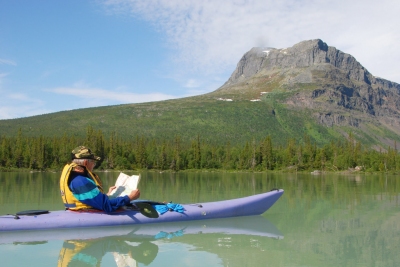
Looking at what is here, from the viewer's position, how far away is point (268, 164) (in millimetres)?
91250

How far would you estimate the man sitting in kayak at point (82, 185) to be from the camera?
35.9 feet

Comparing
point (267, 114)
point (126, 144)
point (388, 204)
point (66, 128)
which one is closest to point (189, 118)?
point (267, 114)

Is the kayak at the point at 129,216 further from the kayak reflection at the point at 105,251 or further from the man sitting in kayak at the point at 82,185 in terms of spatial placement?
the kayak reflection at the point at 105,251

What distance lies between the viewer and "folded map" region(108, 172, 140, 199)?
39.4 feet

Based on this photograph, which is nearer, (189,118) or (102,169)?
(102,169)

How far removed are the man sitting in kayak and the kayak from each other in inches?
10.1

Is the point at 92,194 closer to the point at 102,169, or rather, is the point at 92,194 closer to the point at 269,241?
the point at 269,241

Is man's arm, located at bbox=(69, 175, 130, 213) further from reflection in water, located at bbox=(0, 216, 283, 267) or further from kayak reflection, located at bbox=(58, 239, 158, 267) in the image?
kayak reflection, located at bbox=(58, 239, 158, 267)

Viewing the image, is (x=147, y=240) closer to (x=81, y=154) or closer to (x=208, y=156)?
(x=81, y=154)

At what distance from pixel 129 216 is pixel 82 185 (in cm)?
185

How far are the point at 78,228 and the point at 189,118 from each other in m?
172

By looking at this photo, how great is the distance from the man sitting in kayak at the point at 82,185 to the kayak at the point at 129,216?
0.26 m

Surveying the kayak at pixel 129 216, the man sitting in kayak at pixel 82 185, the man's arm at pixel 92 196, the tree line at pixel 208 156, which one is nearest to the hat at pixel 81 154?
the man sitting in kayak at pixel 82 185

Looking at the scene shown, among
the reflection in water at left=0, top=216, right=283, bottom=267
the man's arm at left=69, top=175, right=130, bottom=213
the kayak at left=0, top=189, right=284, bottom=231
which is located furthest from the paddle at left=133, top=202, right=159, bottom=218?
the man's arm at left=69, top=175, right=130, bottom=213
